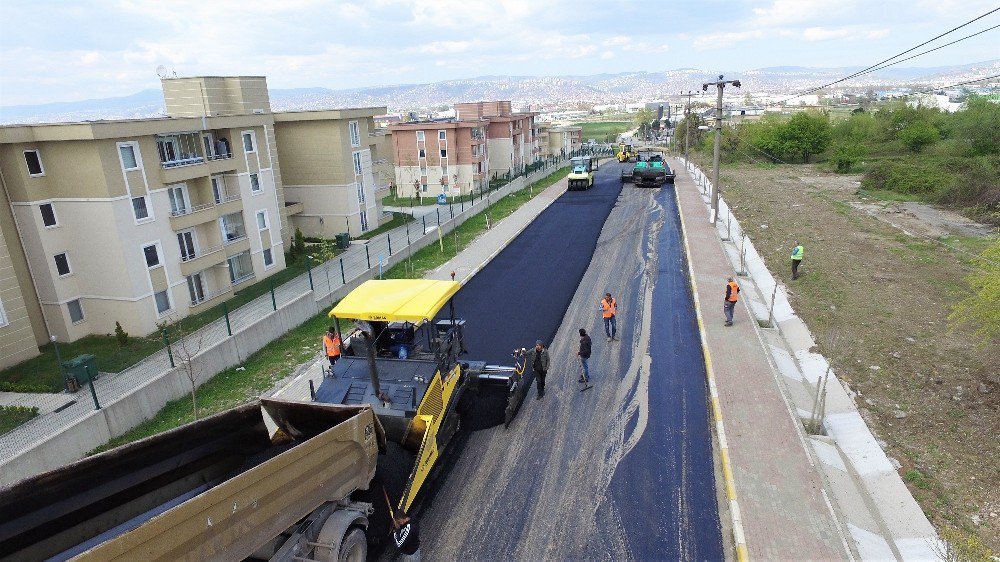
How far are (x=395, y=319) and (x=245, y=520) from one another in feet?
11.9

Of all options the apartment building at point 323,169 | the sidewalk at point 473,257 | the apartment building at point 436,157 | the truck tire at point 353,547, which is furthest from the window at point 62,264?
the apartment building at point 436,157

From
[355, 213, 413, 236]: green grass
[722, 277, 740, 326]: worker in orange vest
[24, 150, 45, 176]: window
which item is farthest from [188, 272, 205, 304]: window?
[722, 277, 740, 326]: worker in orange vest

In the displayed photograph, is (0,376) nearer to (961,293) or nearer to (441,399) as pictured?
(441,399)

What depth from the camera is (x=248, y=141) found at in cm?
2272

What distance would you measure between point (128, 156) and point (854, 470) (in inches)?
805

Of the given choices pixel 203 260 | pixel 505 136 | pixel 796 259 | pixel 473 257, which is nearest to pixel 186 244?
pixel 203 260

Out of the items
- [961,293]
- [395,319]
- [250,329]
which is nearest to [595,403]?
[395,319]

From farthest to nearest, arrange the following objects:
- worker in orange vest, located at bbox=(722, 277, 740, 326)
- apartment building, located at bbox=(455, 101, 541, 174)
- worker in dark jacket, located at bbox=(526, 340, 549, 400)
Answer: apartment building, located at bbox=(455, 101, 541, 174) → worker in orange vest, located at bbox=(722, 277, 740, 326) → worker in dark jacket, located at bbox=(526, 340, 549, 400)

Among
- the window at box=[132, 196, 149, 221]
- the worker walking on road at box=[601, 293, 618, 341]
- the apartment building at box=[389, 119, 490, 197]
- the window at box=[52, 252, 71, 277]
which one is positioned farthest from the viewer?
the apartment building at box=[389, 119, 490, 197]

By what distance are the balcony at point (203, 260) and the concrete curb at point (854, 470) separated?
17921 mm

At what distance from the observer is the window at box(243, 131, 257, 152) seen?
2247 centimetres

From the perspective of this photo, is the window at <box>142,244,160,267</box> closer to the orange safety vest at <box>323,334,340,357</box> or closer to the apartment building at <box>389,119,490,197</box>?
the orange safety vest at <box>323,334,340,357</box>

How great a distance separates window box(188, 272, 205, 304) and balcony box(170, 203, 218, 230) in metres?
1.83

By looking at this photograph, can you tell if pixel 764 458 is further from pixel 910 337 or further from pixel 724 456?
pixel 910 337
